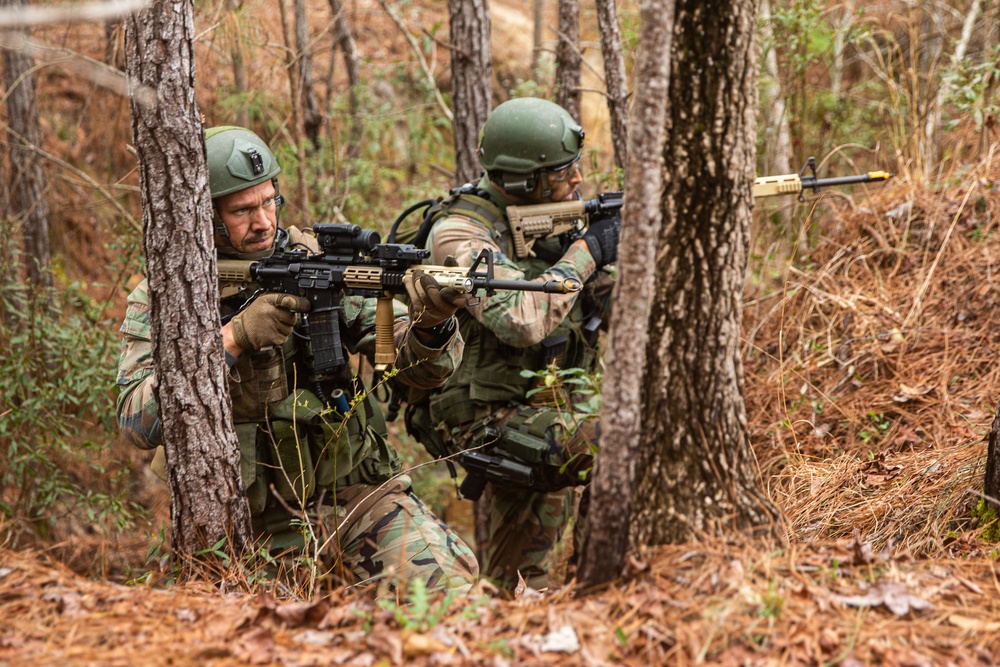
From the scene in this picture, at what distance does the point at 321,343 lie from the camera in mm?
3574

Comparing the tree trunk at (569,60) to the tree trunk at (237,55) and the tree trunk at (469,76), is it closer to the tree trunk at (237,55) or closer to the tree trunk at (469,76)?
the tree trunk at (469,76)

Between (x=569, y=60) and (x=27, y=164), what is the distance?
13.9 feet

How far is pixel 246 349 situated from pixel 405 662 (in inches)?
71.7

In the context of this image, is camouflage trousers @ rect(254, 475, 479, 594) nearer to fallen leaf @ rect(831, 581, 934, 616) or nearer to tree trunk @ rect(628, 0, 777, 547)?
tree trunk @ rect(628, 0, 777, 547)

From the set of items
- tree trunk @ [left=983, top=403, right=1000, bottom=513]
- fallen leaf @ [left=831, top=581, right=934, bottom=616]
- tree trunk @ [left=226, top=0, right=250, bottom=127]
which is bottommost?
fallen leaf @ [left=831, top=581, right=934, bottom=616]

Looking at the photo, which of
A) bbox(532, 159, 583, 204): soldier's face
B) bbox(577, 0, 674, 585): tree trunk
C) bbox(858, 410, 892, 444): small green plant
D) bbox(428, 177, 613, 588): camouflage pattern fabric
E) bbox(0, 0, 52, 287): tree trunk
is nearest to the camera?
bbox(577, 0, 674, 585): tree trunk

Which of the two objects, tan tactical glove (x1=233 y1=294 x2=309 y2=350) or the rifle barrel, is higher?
the rifle barrel

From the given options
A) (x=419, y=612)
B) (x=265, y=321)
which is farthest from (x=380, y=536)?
(x=419, y=612)

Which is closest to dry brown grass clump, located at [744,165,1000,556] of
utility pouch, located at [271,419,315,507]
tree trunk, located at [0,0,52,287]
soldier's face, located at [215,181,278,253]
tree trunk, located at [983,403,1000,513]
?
tree trunk, located at [983,403,1000,513]

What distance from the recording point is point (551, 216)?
15.2 ft

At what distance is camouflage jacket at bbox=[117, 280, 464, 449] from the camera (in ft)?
10.9

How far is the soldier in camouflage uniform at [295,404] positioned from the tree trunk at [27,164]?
335 cm

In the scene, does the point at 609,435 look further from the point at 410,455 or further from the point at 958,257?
the point at 410,455

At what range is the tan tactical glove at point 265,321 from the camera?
11.1ft
